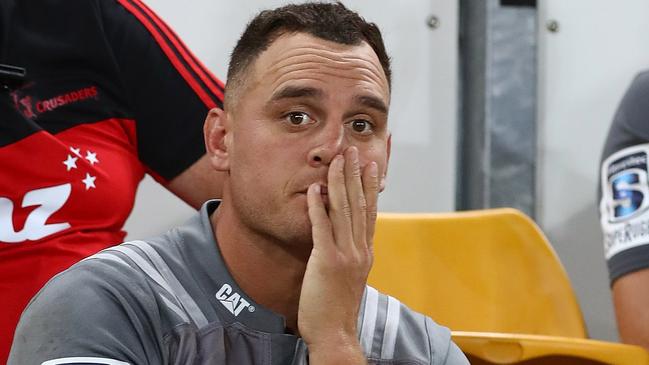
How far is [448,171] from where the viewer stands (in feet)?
8.45

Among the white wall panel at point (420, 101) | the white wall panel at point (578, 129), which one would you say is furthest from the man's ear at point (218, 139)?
the white wall panel at point (578, 129)

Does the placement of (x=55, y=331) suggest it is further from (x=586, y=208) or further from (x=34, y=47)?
(x=586, y=208)

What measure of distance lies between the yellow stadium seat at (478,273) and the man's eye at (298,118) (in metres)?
0.77

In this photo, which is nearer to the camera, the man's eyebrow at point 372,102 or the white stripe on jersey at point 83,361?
the white stripe on jersey at point 83,361

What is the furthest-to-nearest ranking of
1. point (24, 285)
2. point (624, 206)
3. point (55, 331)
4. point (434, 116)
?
1. point (434, 116)
2. point (624, 206)
3. point (24, 285)
4. point (55, 331)

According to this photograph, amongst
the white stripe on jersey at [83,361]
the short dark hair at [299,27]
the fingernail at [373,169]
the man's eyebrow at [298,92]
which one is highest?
the short dark hair at [299,27]

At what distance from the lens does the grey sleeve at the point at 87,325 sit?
117 centimetres

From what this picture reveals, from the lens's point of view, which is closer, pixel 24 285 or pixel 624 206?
pixel 24 285

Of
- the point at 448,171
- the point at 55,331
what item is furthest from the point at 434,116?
the point at 55,331

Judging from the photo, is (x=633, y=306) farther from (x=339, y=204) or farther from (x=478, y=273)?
(x=339, y=204)

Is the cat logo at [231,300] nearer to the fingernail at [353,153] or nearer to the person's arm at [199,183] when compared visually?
the fingernail at [353,153]

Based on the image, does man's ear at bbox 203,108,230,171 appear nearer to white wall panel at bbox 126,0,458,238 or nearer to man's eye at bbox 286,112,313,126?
man's eye at bbox 286,112,313,126

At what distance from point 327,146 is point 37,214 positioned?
22.8 inches

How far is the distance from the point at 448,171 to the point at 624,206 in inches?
22.6
